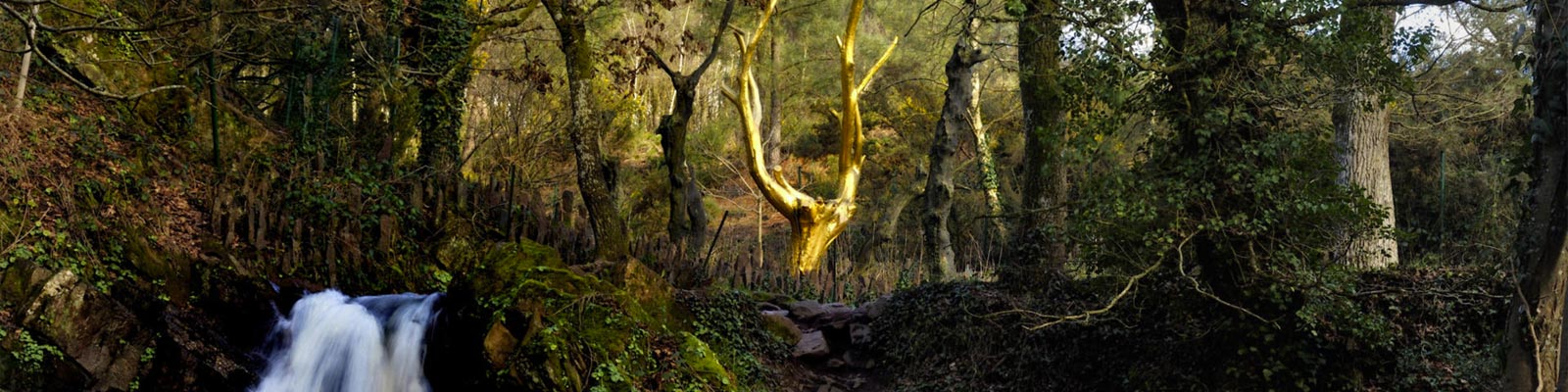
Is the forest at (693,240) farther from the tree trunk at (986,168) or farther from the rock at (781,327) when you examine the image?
the tree trunk at (986,168)

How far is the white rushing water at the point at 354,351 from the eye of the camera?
7176 mm

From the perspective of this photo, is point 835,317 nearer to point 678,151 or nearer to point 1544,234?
point 678,151

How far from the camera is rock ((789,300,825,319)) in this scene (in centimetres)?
1012

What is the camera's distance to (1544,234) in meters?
4.94

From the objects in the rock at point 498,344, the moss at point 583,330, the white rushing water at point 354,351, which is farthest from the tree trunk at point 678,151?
the rock at point 498,344

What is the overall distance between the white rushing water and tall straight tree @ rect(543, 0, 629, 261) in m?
2.57

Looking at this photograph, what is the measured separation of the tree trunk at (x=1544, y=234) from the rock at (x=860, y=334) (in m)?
5.26

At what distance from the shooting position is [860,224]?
23.5 metres

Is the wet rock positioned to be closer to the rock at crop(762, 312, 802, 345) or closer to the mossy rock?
the mossy rock

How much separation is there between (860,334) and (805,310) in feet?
2.51

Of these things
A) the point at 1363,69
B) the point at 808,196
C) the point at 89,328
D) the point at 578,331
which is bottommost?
the point at 89,328

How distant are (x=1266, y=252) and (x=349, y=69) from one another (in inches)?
385

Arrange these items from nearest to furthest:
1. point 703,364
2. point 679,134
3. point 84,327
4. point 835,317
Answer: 1. point 84,327
2. point 703,364
3. point 835,317
4. point 679,134

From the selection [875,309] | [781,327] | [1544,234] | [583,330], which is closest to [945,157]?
[875,309]
